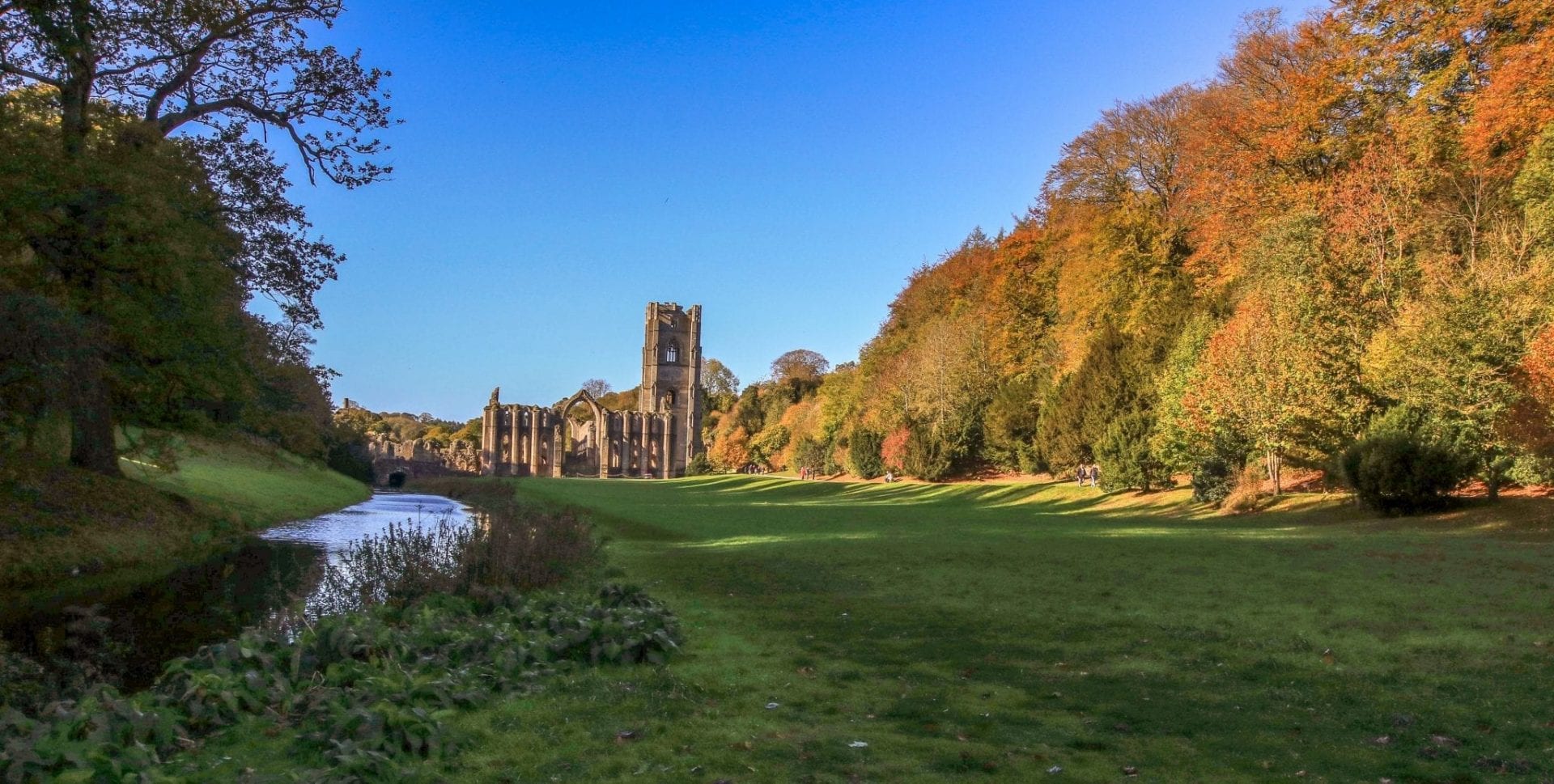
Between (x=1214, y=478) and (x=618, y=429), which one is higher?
(x=618, y=429)

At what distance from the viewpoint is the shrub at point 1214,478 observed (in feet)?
104

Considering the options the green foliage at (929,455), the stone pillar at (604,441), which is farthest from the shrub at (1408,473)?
the stone pillar at (604,441)

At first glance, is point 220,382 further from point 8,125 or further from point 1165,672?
point 1165,672

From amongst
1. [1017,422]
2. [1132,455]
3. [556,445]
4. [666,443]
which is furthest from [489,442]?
[1132,455]

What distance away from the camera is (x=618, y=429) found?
111m

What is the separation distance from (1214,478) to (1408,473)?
7904mm

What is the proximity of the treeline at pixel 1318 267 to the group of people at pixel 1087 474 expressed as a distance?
0.47m

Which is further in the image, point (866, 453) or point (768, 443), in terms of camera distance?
point (768, 443)

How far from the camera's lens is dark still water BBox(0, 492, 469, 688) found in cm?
1025

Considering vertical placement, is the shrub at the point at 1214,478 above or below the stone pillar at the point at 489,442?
below

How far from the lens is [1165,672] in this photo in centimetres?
762

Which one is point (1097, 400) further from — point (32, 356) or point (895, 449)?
point (32, 356)

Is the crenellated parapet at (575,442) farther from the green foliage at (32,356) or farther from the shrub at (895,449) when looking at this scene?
the green foliage at (32,356)

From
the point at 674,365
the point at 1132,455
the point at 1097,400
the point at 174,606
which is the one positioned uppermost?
the point at 674,365
